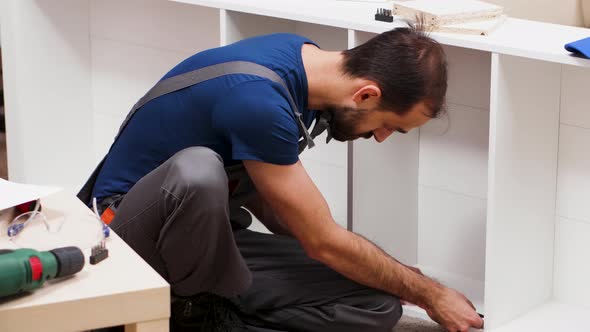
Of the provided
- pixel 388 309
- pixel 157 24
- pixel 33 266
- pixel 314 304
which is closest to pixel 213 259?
pixel 314 304

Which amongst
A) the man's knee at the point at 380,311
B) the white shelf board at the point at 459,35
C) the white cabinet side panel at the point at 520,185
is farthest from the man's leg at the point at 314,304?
the white shelf board at the point at 459,35

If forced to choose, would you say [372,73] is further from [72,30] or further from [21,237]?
[72,30]

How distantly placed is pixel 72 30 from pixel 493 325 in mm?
1649

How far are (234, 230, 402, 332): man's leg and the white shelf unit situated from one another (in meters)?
0.23

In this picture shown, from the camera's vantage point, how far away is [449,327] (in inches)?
83.1

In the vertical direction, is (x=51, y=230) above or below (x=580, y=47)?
below

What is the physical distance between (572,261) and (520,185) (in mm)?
266

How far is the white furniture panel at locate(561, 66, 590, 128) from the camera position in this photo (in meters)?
2.25

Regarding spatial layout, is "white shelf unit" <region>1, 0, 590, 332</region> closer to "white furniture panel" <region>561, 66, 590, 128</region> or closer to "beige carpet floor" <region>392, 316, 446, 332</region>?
"white furniture panel" <region>561, 66, 590, 128</region>

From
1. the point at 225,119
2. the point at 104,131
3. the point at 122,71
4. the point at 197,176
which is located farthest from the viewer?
the point at 104,131

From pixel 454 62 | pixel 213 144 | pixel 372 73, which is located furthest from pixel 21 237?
pixel 454 62

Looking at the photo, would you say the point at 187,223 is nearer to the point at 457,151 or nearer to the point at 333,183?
the point at 457,151

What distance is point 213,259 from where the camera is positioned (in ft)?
6.10

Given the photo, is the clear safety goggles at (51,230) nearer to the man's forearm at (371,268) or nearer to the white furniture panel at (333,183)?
the man's forearm at (371,268)
